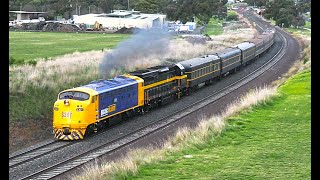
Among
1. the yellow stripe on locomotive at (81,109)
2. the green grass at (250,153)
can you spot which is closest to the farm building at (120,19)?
the yellow stripe on locomotive at (81,109)

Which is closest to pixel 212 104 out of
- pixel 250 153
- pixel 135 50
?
pixel 135 50

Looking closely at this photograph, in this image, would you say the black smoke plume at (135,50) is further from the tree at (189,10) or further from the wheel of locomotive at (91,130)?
the tree at (189,10)

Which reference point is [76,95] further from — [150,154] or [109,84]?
[150,154]

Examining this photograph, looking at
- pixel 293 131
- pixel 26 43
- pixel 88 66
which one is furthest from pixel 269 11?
pixel 293 131

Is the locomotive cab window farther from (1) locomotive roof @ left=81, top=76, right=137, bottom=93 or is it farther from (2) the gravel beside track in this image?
(2) the gravel beside track

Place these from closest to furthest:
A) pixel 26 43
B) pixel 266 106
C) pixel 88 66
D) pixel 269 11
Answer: pixel 266 106 → pixel 88 66 → pixel 26 43 → pixel 269 11

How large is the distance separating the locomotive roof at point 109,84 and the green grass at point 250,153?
5.86 metres

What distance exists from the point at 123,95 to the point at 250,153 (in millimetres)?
10561

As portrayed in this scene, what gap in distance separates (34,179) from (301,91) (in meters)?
17.6

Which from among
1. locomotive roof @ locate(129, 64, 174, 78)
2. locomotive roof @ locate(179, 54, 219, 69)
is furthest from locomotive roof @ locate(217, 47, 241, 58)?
locomotive roof @ locate(129, 64, 174, 78)

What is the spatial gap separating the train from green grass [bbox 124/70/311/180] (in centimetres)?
573

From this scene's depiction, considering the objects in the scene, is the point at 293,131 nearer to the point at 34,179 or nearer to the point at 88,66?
the point at 34,179
